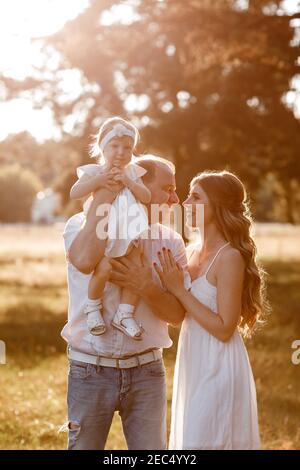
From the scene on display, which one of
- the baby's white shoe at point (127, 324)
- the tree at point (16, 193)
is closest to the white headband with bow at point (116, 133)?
the baby's white shoe at point (127, 324)

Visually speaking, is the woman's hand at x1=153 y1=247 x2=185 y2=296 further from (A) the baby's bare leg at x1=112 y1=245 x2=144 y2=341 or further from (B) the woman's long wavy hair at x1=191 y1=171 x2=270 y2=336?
(B) the woman's long wavy hair at x1=191 y1=171 x2=270 y2=336

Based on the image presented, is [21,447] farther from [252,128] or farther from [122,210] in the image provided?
[252,128]

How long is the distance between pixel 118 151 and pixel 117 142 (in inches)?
1.9

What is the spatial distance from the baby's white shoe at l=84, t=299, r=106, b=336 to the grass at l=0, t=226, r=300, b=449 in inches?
129

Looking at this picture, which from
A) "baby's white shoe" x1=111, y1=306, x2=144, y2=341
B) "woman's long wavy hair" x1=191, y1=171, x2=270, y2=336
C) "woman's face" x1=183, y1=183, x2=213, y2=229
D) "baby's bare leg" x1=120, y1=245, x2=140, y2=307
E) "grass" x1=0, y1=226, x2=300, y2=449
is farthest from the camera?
"grass" x1=0, y1=226, x2=300, y2=449

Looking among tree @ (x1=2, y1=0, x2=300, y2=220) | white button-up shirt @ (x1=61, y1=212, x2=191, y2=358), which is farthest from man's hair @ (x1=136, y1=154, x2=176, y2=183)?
tree @ (x1=2, y1=0, x2=300, y2=220)

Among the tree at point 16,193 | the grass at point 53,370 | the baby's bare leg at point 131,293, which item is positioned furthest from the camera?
the tree at point 16,193

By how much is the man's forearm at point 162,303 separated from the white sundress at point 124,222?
247 millimetres

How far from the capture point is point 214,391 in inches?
166

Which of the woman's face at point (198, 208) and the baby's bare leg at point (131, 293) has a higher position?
the woman's face at point (198, 208)

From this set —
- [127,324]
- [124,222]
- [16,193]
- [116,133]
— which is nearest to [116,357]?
[127,324]

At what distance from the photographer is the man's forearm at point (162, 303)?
4.10 meters

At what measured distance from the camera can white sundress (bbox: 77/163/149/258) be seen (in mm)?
4074

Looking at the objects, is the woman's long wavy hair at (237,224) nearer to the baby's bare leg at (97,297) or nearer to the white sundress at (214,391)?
the white sundress at (214,391)
